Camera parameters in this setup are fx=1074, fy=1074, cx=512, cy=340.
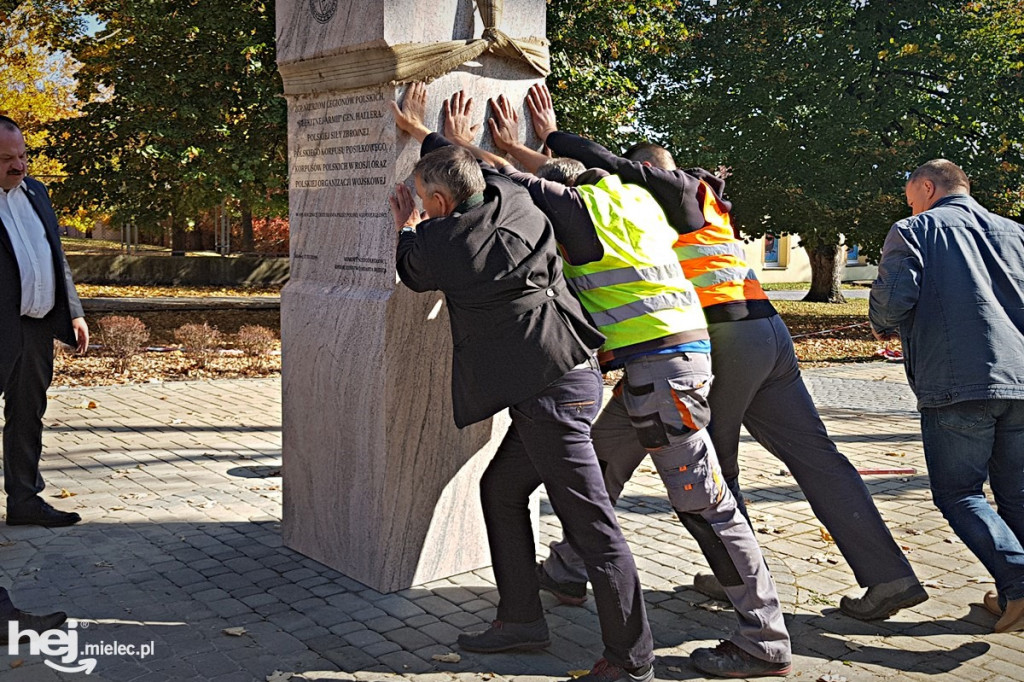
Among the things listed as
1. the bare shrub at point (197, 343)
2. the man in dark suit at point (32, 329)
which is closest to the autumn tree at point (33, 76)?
the bare shrub at point (197, 343)

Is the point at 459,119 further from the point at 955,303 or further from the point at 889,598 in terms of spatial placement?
the point at 889,598

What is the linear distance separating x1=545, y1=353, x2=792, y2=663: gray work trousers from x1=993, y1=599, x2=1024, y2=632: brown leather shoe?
116 centimetres

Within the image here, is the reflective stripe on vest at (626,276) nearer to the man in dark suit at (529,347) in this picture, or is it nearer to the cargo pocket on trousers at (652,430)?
the man in dark suit at (529,347)

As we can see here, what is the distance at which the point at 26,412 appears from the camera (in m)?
6.29

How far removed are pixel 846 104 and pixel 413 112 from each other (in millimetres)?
16756

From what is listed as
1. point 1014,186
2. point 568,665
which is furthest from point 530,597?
point 1014,186

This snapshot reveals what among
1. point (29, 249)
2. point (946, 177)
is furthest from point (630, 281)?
point (29, 249)

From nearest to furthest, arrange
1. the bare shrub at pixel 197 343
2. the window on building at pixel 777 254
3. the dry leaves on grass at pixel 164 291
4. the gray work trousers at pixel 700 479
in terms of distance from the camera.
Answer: the gray work trousers at pixel 700 479 → the bare shrub at pixel 197 343 → the dry leaves on grass at pixel 164 291 → the window on building at pixel 777 254

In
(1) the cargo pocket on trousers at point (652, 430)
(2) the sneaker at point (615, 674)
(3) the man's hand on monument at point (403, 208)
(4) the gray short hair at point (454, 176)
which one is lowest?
(2) the sneaker at point (615, 674)

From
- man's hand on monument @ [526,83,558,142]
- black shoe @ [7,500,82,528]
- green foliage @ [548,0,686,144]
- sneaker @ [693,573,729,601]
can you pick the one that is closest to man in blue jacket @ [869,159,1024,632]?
sneaker @ [693,573,729,601]

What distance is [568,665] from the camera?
4.34 meters

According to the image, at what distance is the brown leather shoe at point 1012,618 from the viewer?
4.70 meters

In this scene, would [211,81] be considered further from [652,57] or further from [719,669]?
[719,669]

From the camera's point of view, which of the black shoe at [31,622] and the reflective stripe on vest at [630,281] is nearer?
the reflective stripe on vest at [630,281]
